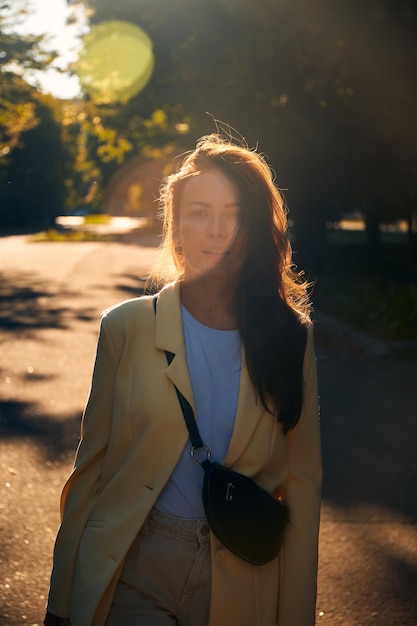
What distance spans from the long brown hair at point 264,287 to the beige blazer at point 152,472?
46 millimetres

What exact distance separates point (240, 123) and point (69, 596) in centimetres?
1855

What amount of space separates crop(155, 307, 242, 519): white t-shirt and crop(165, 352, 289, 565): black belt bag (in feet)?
0.19

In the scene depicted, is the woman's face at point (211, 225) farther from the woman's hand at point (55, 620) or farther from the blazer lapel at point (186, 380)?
the woman's hand at point (55, 620)

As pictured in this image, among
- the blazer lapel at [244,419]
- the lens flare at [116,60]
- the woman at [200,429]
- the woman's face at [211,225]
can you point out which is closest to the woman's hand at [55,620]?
the woman at [200,429]

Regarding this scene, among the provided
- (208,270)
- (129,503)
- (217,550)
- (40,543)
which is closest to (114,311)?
(208,270)

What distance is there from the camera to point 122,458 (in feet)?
8.04

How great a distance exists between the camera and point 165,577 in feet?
7.70

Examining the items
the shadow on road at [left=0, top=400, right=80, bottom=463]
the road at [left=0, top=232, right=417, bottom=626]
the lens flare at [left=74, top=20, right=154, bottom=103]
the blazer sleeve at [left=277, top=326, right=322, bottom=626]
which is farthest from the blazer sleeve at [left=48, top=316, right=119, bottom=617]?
the lens flare at [left=74, top=20, right=154, bottom=103]

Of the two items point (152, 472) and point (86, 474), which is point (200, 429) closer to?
point (152, 472)

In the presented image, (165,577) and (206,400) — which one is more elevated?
(206,400)

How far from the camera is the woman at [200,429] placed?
7.72 feet

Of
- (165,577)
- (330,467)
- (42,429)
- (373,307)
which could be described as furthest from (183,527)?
(373,307)

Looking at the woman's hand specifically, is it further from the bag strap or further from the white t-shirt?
the bag strap

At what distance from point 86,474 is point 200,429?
35cm
